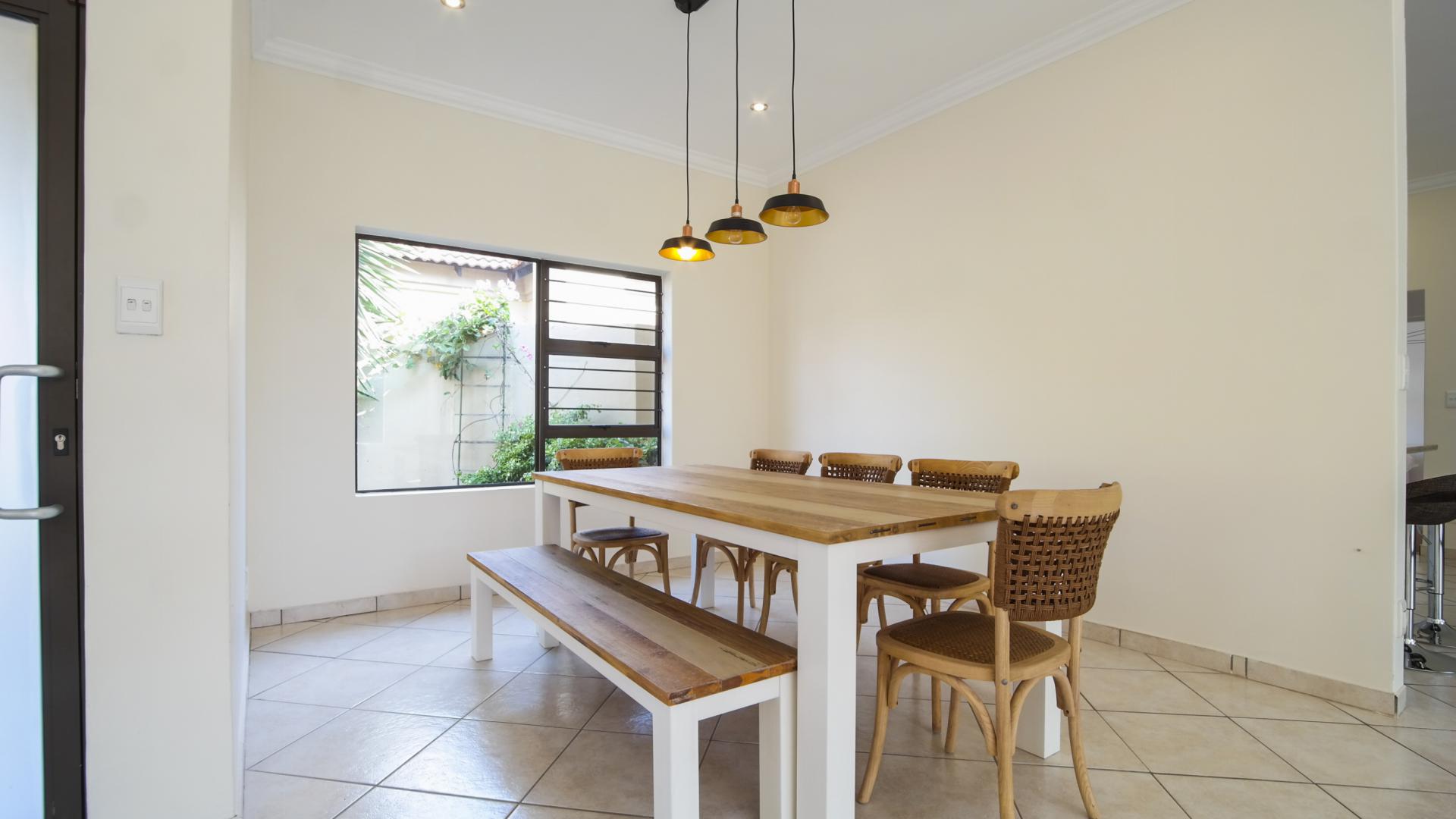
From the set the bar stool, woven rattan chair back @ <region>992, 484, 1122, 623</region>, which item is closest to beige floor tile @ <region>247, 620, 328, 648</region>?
woven rattan chair back @ <region>992, 484, 1122, 623</region>

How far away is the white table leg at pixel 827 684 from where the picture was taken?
1433 millimetres

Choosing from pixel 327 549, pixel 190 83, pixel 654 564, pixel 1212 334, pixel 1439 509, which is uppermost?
pixel 190 83

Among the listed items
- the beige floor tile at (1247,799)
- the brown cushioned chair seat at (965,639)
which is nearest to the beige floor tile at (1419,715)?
the beige floor tile at (1247,799)

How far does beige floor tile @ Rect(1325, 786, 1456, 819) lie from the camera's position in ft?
5.44

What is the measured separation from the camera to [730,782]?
1821 millimetres

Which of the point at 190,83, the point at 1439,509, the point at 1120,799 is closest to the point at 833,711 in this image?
the point at 1120,799

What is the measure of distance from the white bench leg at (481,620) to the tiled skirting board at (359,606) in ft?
2.59

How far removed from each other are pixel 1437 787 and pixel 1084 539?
1.40 m

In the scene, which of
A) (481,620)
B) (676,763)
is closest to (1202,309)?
(676,763)

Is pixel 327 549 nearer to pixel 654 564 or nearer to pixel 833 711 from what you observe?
pixel 654 564

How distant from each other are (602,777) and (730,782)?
380 mm

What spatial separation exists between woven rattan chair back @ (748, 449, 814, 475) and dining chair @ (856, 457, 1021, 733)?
697mm

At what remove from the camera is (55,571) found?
54.7 inches

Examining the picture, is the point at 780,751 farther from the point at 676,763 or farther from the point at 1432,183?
the point at 1432,183
